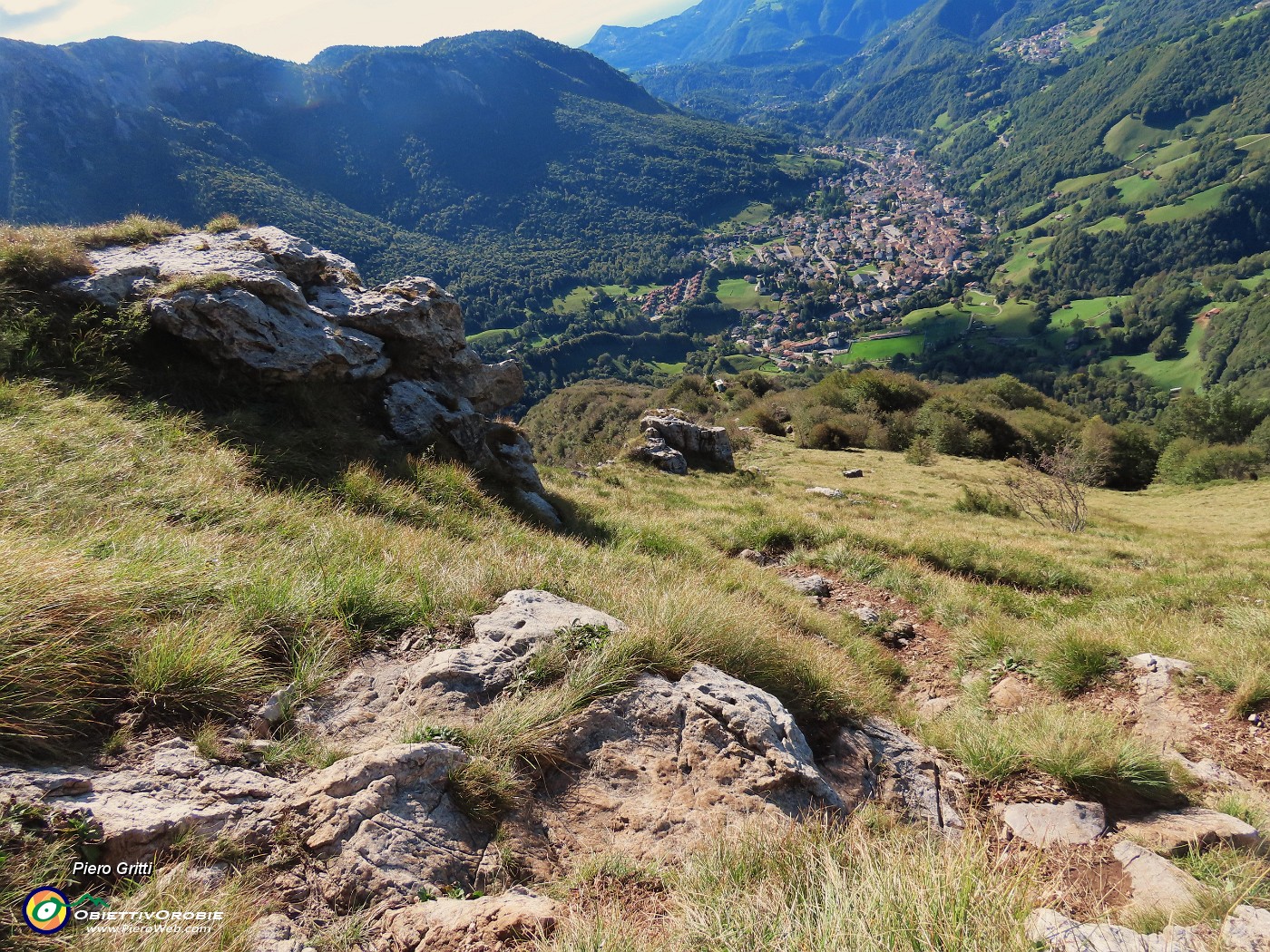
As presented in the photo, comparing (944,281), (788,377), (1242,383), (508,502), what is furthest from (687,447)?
(944,281)

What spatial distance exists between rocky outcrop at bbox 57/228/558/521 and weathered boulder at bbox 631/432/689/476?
1171 cm

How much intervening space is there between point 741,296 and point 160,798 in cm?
19431

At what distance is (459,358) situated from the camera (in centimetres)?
1316

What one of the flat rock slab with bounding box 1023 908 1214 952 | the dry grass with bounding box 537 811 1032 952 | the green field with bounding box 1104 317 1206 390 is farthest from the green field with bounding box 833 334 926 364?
the dry grass with bounding box 537 811 1032 952

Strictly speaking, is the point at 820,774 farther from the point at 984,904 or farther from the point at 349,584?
the point at 349,584

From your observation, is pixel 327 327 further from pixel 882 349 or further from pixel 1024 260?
pixel 1024 260

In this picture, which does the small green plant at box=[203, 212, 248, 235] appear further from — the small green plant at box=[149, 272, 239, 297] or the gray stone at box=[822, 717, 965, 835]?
Result: the gray stone at box=[822, 717, 965, 835]

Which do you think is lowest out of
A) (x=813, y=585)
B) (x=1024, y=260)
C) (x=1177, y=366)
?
(x=813, y=585)

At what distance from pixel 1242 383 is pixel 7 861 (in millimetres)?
144005

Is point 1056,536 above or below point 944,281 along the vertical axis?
below

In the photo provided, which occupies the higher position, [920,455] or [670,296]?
[670,296]

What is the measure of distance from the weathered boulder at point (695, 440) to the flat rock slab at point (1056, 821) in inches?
945

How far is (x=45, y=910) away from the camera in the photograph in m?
1.99

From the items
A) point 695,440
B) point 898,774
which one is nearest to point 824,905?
point 898,774
